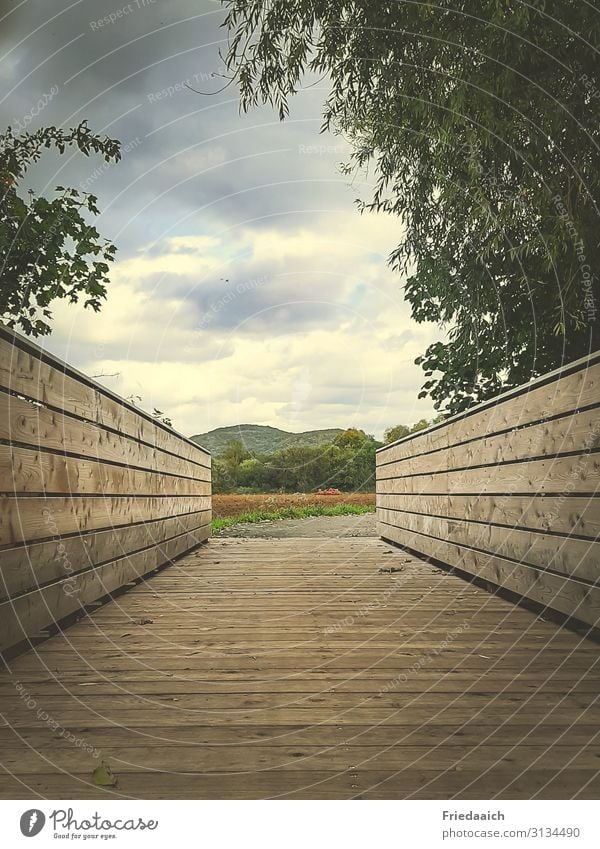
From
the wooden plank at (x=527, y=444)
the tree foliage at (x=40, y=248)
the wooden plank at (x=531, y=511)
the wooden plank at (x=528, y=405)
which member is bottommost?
the wooden plank at (x=531, y=511)

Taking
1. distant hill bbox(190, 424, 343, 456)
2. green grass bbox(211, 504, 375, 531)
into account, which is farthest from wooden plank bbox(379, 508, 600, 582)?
distant hill bbox(190, 424, 343, 456)

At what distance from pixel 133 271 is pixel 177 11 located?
184 cm

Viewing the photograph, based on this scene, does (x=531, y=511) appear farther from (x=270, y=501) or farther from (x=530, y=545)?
(x=270, y=501)

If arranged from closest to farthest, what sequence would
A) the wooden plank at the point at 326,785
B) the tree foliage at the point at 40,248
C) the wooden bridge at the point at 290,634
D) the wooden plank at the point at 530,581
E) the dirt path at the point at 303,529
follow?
the wooden plank at the point at 326,785 < the wooden bridge at the point at 290,634 < the wooden plank at the point at 530,581 < the tree foliage at the point at 40,248 < the dirt path at the point at 303,529

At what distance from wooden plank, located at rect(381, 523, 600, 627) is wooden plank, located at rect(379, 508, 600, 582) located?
4 centimetres

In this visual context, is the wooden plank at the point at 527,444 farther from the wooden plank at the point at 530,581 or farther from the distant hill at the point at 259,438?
the distant hill at the point at 259,438

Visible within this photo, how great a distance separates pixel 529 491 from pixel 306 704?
1936mm

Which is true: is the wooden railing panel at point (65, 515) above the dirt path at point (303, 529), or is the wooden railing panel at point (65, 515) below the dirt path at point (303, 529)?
above

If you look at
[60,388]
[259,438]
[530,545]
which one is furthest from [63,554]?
[259,438]

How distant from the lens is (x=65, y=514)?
3.01m

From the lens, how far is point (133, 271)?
5.46m

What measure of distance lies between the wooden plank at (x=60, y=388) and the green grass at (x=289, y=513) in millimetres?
6327

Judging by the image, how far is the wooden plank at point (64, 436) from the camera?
8.14ft

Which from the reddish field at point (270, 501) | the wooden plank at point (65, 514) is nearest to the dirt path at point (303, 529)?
the reddish field at point (270, 501)
